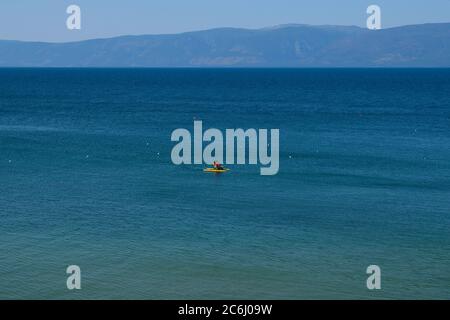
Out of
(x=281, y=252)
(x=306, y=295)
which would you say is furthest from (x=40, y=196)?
(x=306, y=295)

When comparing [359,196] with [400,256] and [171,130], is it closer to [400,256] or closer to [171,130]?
[400,256]

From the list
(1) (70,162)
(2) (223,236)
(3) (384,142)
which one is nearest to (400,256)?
(2) (223,236)

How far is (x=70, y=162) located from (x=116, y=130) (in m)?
35.8

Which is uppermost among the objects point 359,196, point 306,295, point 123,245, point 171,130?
point 171,130

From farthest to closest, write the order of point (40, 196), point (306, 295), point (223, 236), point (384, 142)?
point (384, 142)
point (40, 196)
point (223, 236)
point (306, 295)

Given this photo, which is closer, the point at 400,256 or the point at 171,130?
the point at 400,256

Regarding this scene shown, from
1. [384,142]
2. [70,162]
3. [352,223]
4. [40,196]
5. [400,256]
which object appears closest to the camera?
[400,256]

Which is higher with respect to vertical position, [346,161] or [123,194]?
[346,161]

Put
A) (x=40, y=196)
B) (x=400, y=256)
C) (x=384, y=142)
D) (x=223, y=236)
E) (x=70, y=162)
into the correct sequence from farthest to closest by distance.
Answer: (x=384, y=142)
(x=70, y=162)
(x=40, y=196)
(x=223, y=236)
(x=400, y=256)

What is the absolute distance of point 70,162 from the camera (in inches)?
3487

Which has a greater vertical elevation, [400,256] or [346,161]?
[346,161]

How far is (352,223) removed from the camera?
5938 centimetres

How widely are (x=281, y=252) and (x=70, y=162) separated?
148ft

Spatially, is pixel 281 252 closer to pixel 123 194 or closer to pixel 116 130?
pixel 123 194
